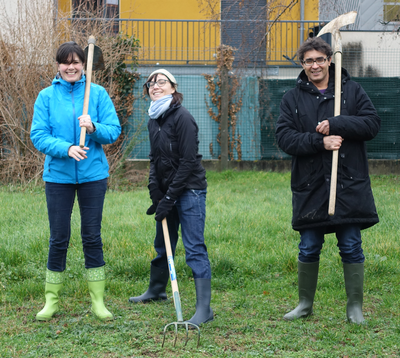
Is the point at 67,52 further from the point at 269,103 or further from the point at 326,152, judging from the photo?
the point at 269,103

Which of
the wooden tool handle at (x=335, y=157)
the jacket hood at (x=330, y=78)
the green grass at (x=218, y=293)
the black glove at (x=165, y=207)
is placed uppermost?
the jacket hood at (x=330, y=78)

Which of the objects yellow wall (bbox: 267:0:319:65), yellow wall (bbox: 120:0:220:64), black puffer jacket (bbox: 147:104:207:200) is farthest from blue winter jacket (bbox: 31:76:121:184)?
yellow wall (bbox: 267:0:319:65)

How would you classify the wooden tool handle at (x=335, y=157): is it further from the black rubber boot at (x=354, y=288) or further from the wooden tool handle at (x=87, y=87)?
the wooden tool handle at (x=87, y=87)

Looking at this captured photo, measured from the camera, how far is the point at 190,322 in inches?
144

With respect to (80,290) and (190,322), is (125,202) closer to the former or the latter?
(80,290)

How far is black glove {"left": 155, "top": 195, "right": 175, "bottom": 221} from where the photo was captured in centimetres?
379

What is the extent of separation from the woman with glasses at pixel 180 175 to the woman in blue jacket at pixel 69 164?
389mm

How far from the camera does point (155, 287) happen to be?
433cm

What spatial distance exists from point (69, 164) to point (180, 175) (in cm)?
83

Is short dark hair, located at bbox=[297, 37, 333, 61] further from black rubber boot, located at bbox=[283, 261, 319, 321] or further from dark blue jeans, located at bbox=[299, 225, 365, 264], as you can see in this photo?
black rubber boot, located at bbox=[283, 261, 319, 321]

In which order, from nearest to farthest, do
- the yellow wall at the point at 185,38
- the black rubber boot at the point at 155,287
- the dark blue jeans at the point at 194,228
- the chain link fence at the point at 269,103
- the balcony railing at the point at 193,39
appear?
the dark blue jeans at the point at 194,228, the black rubber boot at the point at 155,287, the chain link fence at the point at 269,103, the balcony railing at the point at 193,39, the yellow wall at the point at 185,38

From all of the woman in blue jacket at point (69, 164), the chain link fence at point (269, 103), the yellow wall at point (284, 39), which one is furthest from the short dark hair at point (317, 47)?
the yellow wall at point (284, 39)

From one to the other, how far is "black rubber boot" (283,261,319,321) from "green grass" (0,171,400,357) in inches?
3.0

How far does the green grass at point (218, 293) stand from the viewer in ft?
11.1
